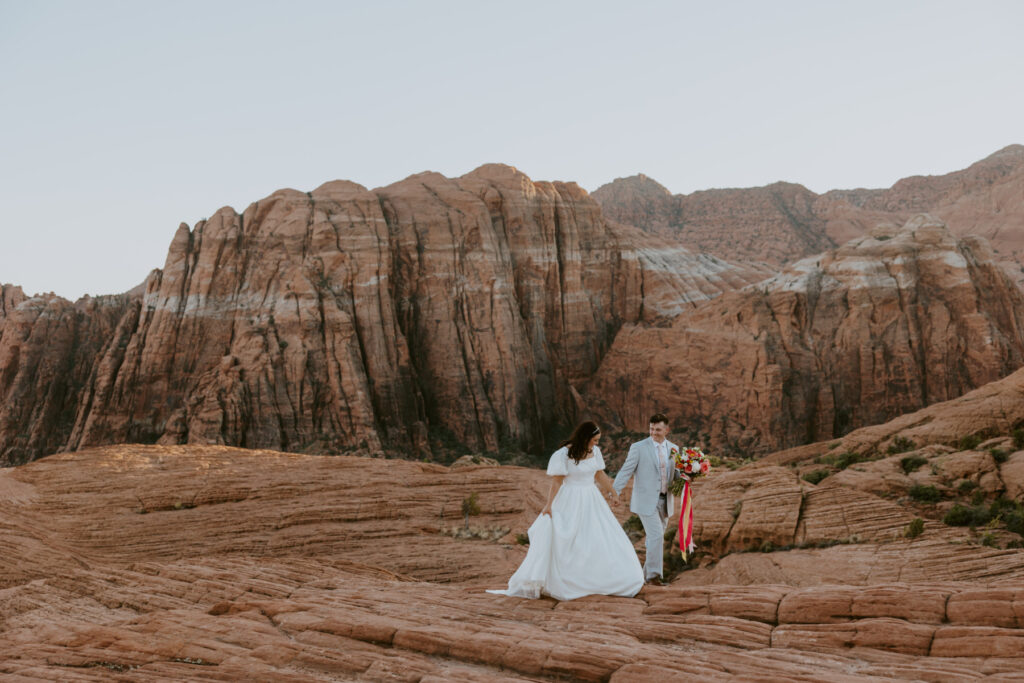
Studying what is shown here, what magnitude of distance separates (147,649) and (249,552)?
993 cm

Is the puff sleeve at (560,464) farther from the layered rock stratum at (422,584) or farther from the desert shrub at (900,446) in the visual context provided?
the desert shrub at (900,446)

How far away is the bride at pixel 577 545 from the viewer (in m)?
9.84

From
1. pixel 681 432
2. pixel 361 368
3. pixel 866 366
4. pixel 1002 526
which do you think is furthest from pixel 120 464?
pixel 866 366

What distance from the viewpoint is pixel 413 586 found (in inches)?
478

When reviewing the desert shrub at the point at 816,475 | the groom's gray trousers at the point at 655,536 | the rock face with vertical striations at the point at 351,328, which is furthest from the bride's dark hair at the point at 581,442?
the rock face with vertical striations at the point at 351,328

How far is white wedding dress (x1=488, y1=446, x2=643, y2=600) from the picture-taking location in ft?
32.2

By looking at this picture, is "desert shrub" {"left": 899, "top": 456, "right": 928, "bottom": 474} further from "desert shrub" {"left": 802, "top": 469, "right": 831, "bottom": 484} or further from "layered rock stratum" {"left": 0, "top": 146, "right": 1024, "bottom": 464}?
"layered rock stratum" {"left": 0, "top": 146, "right": 1024, "bottom": 464}

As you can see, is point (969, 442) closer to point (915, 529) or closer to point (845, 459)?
point (845, 459)

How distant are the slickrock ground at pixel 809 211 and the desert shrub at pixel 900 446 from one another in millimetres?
60509

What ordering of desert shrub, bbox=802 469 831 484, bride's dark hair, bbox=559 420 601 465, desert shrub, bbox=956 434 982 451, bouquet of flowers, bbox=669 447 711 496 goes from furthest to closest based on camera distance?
desert shrub, bbox=956 434 982 451, desert shrub, bbox=802 469 831 484, bouquet of flowers, bbox=669 447 711 496, bride's dark hair, bbox=559 420 601 465

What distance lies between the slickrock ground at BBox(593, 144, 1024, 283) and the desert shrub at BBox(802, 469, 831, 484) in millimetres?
64071

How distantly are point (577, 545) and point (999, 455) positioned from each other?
10567mm

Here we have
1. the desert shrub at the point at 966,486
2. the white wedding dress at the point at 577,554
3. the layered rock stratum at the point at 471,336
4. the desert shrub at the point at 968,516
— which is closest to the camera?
the white wedding dress at the point at 577,554

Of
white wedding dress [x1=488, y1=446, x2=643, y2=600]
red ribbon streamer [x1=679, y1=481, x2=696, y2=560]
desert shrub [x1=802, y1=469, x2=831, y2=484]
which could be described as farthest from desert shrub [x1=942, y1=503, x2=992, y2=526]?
white wedding dress [x1=488, y1=446, x2=643, y2=600]
